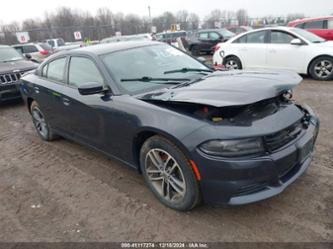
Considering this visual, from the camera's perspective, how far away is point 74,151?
4.52 meters

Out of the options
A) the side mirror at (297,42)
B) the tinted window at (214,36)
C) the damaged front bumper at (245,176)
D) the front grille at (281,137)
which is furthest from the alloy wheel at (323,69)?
the tinted window at (214,36)

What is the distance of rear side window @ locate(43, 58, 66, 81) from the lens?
414 centimetres

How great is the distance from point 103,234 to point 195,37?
50.1 feet

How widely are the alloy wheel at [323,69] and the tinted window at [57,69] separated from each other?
668 centimetres

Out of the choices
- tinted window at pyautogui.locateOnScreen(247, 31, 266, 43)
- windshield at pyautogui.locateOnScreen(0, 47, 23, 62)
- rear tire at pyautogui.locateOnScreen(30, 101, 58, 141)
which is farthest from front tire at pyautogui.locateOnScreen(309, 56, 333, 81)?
windshield at pyautogui.locateOnScreen(0, 47, 23, 62)

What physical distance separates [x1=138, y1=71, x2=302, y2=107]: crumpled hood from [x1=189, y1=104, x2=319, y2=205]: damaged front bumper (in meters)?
0.47

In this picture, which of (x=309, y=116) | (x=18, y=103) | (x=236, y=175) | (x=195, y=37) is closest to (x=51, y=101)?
(x=236, y=175)

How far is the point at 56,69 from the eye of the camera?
4.34 meters

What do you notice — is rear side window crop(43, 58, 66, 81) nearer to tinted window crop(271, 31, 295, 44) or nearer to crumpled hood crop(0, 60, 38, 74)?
crumpled hood crop(0, 60, 38, 74)

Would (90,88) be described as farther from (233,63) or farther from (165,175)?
(233,63)

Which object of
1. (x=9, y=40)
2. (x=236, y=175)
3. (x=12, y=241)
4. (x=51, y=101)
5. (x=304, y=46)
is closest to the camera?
(x=236, y=175)

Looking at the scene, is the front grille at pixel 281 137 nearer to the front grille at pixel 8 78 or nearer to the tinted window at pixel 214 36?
the front grille at pixel 8 78

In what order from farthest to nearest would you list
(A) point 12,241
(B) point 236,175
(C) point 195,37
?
(C) point 195,37 → (A) point 12,241 → (B) point 236,175

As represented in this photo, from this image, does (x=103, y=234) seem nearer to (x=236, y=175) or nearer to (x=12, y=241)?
(x=12, y=241)
